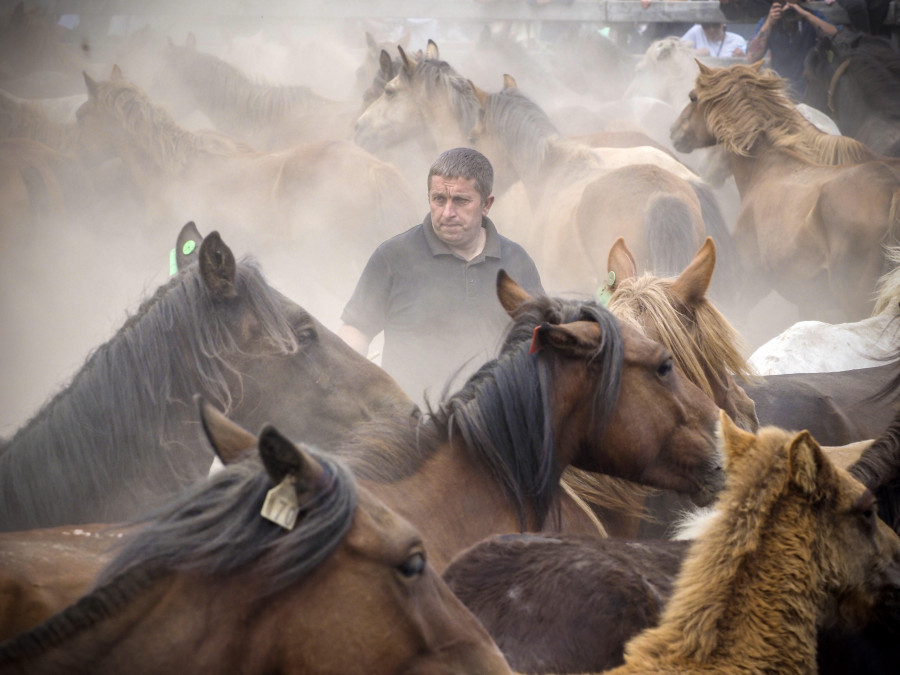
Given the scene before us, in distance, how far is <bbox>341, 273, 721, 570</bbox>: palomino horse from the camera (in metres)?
2.46

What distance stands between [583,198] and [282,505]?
17.8ft

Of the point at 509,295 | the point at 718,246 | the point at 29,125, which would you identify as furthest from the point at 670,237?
the point at 29,125

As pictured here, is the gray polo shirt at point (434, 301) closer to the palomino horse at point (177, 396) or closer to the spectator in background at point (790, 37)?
the palomino horse at point (177, 396)

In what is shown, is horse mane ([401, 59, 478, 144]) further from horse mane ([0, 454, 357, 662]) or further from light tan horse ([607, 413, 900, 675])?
horse mane ([0, 454, 357, 662])

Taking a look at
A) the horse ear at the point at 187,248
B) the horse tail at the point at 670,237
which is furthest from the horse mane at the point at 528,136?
the horse ear at the point at 187,248

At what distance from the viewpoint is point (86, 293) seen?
7355mm

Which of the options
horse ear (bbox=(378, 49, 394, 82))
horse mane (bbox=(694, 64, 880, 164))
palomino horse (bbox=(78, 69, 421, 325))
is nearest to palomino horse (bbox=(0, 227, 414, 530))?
palomino horse (bbox=(78, 69, 421, 325))

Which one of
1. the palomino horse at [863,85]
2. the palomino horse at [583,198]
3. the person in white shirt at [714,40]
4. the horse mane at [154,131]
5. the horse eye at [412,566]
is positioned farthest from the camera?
the person in white shirt at [714,40]

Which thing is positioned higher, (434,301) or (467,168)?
(467,168)

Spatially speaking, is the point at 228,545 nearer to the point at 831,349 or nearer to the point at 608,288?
the point at 608,288

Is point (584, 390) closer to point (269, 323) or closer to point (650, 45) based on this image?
point (269, 323)

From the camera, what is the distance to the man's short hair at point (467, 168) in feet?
13.7

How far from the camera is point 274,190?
7.01 metres

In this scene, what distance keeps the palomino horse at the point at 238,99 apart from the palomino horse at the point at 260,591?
9595 millimetres
